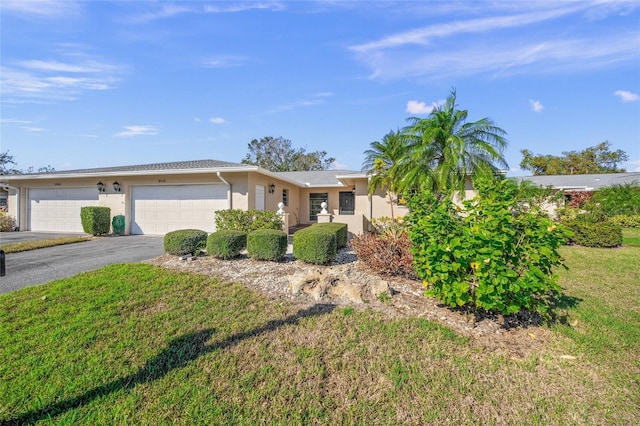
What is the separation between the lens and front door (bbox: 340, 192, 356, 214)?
1795cm

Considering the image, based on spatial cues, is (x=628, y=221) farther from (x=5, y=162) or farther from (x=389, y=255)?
(x=5, y=162)

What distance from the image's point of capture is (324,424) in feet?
7.34

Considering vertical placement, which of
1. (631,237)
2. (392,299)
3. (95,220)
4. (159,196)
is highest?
(159,196)

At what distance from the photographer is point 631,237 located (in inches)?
500

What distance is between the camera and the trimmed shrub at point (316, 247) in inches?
255

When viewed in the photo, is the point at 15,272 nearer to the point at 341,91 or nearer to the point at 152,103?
the point at 152,103

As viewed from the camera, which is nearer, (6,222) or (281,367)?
(281,367)

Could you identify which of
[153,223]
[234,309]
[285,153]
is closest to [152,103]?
[153,223]

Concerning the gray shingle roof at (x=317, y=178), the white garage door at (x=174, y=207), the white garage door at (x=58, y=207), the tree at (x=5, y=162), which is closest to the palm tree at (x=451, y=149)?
the gray shingle roof at (x=317, y=178)

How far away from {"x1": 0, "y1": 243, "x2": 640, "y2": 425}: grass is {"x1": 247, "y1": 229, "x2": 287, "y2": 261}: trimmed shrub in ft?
6.92

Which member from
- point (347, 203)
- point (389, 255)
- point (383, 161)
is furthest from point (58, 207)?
point (389, 255)

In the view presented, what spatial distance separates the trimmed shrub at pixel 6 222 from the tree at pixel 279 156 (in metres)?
26.5

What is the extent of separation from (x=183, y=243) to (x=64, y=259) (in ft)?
10.6

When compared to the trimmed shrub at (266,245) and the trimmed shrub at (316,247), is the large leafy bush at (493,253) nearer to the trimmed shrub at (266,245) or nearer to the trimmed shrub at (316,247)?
the trimmed shrub at (316,247)
